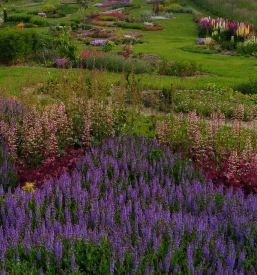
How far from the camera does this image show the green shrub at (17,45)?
679 inches

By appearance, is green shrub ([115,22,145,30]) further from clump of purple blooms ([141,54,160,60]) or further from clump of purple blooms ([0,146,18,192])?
clump of purple blooms ([0,146,18,192])

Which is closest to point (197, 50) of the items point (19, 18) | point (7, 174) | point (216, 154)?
point (216, 154)

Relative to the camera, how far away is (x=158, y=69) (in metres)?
15.7

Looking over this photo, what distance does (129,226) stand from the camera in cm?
418

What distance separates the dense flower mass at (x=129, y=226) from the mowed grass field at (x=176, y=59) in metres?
3.33

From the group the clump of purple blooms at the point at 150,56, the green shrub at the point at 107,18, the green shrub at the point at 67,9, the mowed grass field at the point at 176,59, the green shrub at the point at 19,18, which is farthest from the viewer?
the green shrub at the point at 67,9

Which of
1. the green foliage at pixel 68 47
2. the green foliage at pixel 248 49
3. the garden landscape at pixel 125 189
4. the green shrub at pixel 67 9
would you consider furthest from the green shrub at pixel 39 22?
the garden landscape at pixel 125 189

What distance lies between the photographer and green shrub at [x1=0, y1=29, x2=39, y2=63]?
17.2 meters

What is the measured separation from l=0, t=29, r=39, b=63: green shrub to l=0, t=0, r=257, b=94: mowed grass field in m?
0.67

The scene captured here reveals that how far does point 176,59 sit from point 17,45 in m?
6.63

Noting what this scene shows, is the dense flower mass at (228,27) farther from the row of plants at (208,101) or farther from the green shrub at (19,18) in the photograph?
the green shrub at (19,18)

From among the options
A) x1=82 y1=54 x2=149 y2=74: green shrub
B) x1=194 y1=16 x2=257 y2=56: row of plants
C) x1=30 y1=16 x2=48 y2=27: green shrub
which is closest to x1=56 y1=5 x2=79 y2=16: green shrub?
x1=30 y1=16 x2=48 y2=27: green shrub

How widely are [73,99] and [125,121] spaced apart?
1111mm

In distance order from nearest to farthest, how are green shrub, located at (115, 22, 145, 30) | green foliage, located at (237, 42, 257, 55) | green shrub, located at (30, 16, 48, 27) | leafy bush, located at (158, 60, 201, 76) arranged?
leafy bush, located at (158, 60, 201, 76) < green foliage, located at (237, 42, 257, 55) < green shrub, located at (115, 22, 145, 30) < green shrub, located at (30, 16, 48, 27)
